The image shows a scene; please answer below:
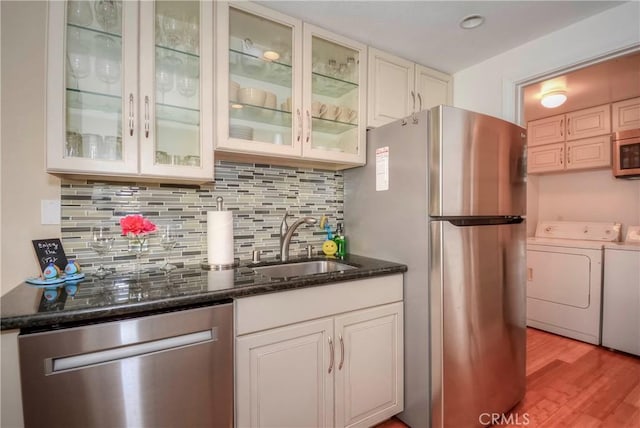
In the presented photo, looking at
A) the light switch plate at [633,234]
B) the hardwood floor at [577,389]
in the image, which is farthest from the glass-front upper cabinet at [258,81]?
the light switch plate at [633,234]

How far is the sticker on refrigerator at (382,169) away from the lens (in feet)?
5.53

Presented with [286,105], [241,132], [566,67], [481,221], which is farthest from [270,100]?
[566,67]

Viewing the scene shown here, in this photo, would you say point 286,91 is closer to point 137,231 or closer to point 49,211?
point 137,231

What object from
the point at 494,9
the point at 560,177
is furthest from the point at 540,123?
the point at 494,9

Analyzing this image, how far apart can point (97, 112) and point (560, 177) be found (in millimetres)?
4428

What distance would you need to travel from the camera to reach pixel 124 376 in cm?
95

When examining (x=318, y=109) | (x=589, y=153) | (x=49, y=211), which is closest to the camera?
(x=49, y=211)

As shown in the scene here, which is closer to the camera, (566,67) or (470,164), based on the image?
(470,164)

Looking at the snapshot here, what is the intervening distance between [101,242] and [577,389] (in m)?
2.95

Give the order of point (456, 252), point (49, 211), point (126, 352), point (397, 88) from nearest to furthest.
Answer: point (126, 352)
point (49, 211)
point (456, 252)
point (397, 88)

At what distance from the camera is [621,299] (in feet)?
7.88

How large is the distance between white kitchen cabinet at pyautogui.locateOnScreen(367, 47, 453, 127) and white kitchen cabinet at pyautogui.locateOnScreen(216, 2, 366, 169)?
86mm

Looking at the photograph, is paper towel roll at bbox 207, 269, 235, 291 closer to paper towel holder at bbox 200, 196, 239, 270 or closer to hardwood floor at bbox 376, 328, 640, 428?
paper towel holder at bbox 200, 196, 239, 270

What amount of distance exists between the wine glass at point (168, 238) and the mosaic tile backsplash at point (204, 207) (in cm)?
2
